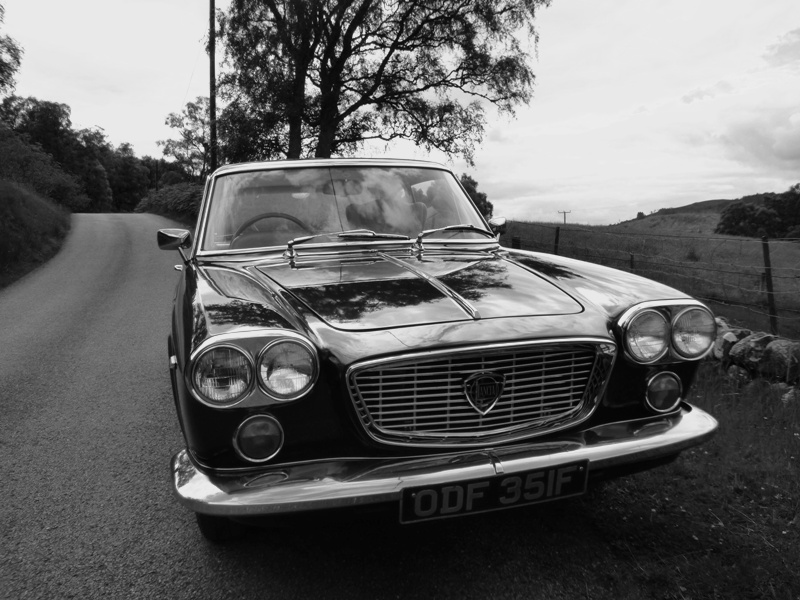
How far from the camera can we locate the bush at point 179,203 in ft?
76.9

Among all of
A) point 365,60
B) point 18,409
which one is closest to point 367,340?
point 18,409

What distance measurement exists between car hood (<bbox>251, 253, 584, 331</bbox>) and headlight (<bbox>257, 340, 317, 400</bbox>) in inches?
7.0

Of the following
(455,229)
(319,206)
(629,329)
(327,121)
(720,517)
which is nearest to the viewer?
(629,329)

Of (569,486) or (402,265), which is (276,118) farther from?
(569,486)

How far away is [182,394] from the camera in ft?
6.79

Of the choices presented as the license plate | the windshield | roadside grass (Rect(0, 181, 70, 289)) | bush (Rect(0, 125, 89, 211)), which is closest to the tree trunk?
roadside grass (Rect(0, 181, 70, 289))

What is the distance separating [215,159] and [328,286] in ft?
59.1

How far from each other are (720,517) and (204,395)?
2.05 metres

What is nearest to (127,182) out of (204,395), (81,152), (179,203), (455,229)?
(81,152)

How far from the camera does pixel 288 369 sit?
1.96 m

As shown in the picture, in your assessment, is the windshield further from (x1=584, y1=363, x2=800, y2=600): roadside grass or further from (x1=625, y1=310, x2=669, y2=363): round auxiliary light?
(x1=584, y1=363, x2=800, y2=600): roadside grass

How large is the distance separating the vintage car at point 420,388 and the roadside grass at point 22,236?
984cm

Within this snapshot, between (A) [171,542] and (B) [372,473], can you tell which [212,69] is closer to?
(A) [171,542]

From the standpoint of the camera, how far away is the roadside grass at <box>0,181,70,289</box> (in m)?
11.7
